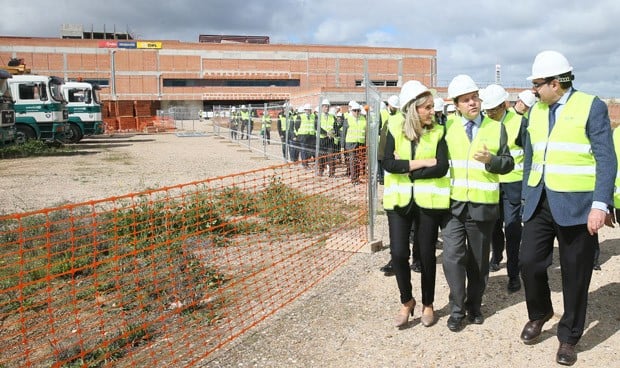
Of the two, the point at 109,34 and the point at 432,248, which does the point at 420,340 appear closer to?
the point at 432,248

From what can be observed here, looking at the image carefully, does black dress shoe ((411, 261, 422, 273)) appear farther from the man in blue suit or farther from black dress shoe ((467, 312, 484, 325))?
the man in blue suit

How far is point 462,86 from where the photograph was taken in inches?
162

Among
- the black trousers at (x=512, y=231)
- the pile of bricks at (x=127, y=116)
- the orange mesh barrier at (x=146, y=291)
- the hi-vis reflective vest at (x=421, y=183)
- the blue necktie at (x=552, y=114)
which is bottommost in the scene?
the orange mesh barrier at (x=146, y=291)

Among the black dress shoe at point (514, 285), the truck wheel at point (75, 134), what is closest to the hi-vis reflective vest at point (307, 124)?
the black dress shoe at point (514, 285)

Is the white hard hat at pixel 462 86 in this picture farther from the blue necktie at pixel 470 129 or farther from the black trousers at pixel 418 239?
the black trousers at pixel 418 239

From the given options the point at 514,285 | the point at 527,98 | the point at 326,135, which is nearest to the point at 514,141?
the point at 514,285

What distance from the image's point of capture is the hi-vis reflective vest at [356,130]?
492 inches

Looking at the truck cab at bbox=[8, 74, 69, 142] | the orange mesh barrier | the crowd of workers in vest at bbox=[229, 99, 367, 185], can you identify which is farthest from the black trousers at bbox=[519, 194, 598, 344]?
the truck cab at bbox=[8, 74, 69, 142]

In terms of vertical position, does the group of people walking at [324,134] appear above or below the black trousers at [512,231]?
above

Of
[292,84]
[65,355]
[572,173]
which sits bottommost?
[65,355]

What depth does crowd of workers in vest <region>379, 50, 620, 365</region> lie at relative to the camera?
351cm

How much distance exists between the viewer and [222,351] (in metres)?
4.02

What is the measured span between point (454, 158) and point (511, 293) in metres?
1.62

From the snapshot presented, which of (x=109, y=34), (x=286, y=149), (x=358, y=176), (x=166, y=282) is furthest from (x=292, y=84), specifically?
(x=166, y=282)
